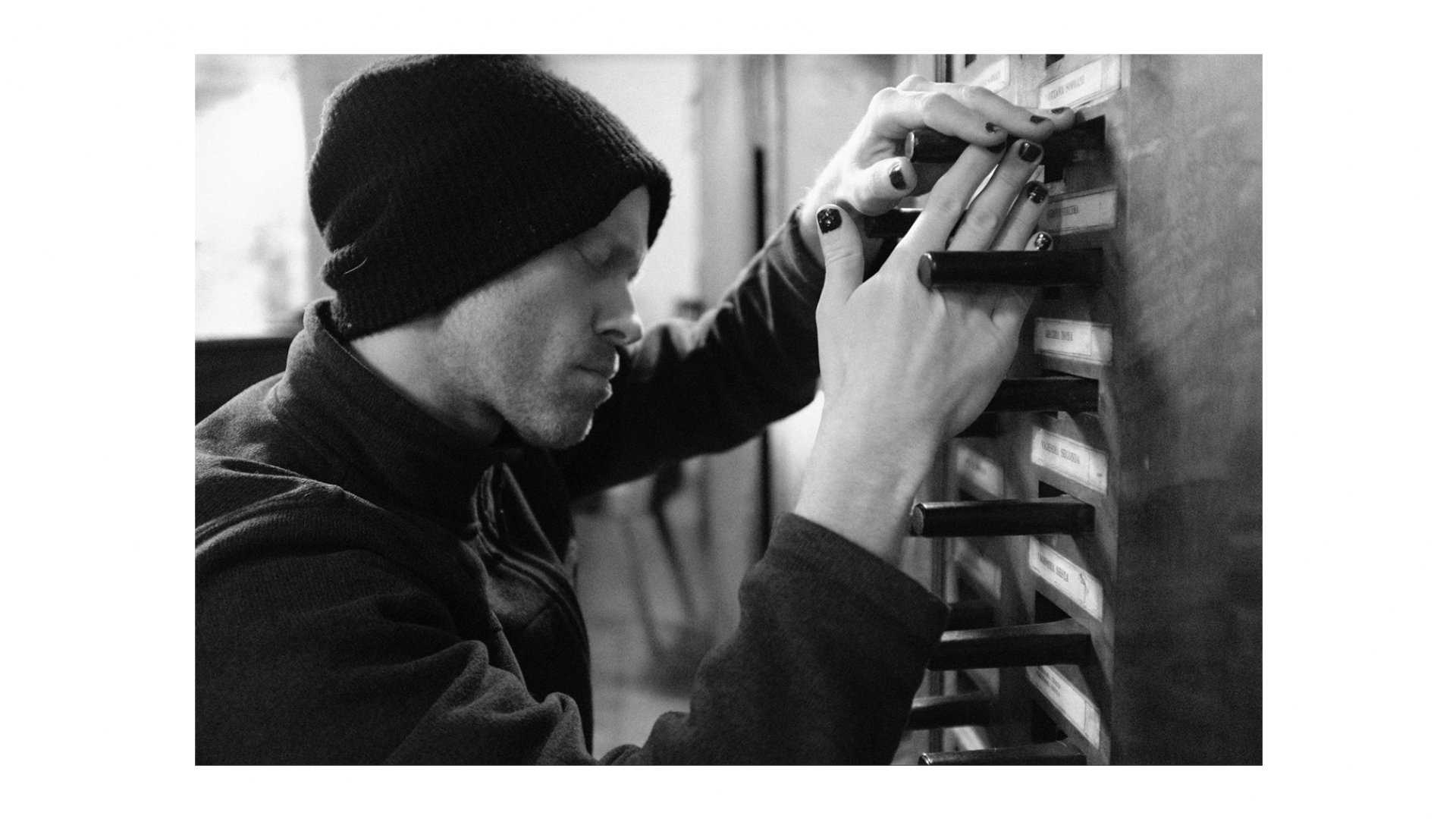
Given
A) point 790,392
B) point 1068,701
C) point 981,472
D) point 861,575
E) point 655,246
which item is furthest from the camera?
point 655,246

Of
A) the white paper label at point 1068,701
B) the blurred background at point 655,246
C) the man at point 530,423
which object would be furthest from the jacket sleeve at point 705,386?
the white paper label at point 1068,701

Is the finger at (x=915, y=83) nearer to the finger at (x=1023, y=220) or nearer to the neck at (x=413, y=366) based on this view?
the finger at (x=1023, y=220)

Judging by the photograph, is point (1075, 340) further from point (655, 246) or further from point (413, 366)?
point (655, 246)

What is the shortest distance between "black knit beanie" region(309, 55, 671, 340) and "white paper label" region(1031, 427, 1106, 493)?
12.8 inches

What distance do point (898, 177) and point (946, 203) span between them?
0.05 meters

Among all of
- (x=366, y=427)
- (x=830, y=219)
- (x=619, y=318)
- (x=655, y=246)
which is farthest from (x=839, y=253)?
(x=655, y=246)

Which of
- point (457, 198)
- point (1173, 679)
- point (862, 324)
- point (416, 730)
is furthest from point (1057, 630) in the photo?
point (457, 198)

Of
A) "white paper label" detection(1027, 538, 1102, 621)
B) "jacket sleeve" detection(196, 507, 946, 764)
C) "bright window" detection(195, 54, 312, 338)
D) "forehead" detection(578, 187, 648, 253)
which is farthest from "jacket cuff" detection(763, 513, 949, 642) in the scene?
"bright window" detection(195, 54, 312, 338)

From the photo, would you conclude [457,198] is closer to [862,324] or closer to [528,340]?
[528,340]

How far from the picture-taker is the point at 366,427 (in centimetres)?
71

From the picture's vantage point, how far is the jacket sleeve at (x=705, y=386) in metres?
0.89

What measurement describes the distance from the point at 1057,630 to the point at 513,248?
0.41m

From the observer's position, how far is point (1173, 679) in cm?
54

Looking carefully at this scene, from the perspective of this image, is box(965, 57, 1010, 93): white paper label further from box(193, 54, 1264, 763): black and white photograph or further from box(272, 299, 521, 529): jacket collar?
box(272, 299, 521, 529): jacket collar
